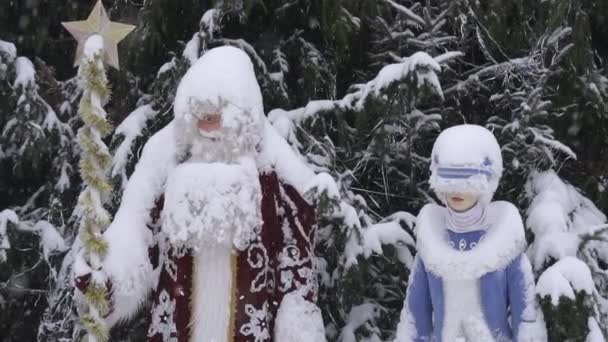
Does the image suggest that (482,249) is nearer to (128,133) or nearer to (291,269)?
(291,269)

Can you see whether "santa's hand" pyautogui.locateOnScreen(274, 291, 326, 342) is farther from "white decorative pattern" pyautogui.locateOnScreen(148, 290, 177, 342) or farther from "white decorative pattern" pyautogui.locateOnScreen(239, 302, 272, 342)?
"white decorative pattern" pyautogui.locateOnScreen(148, 290, 177, 342)

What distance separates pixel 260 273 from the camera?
2.86 m

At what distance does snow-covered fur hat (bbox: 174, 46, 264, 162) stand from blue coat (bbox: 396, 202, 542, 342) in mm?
679

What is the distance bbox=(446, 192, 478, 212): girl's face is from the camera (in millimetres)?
2568

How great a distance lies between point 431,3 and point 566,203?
1150 millimetres

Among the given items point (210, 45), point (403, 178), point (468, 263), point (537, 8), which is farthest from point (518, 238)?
point (210, 45)

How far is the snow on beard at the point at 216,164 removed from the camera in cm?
274

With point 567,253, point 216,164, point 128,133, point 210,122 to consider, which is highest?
point 210,122

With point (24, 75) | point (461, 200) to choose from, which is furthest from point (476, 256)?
point (24, 75)

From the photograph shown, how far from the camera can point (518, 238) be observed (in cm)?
258

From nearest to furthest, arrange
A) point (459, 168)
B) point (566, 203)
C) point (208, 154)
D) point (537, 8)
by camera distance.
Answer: point (459, 168)
point (208, 154)
point (566, 203)
point (537, 8)

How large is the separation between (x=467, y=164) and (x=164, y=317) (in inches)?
45.8

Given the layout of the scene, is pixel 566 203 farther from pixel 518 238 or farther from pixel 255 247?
pixel 255 247

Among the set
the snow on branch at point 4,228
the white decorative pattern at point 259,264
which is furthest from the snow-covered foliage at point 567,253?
the snow on branch at point 4,228
